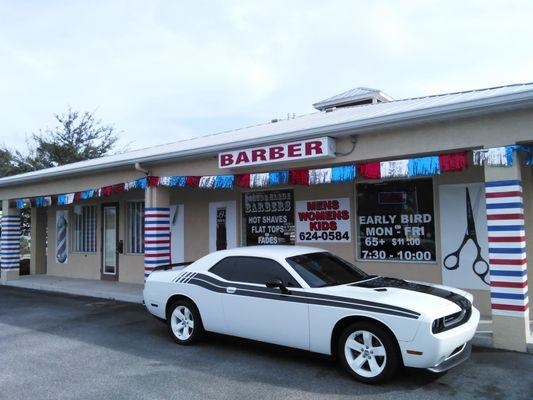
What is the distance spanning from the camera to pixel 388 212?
9117mm

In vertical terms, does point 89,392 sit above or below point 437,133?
below

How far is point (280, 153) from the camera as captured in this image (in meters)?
8.38

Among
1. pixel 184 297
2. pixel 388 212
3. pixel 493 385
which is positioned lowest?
pixel 493 385

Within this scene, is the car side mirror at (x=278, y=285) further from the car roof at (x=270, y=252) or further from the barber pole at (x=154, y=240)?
the barber pole at (x=154, y=240)

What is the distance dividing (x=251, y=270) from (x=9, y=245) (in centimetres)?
1160

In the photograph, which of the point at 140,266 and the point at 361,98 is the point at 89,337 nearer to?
the point at 140,266

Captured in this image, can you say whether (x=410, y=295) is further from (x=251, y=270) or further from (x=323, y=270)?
(x=251, y=270)

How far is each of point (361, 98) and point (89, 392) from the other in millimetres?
14065

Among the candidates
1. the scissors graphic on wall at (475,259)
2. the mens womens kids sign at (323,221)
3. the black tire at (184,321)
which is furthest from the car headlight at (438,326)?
the mens womens kids sign at (323,221)

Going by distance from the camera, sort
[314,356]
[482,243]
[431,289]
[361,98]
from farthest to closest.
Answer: [361,98] → [482,243] → [314,356] → [431,289]

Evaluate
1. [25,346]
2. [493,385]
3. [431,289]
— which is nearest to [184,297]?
[25,346]

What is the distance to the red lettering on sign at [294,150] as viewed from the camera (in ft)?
26.7

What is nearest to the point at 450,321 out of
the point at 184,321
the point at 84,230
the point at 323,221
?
the point at 184,321

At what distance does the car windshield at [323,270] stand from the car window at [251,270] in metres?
0.17
